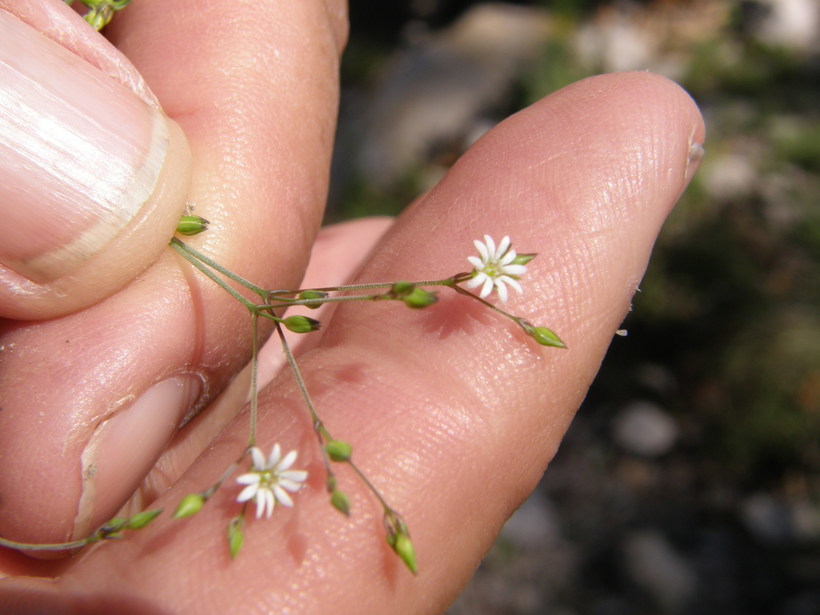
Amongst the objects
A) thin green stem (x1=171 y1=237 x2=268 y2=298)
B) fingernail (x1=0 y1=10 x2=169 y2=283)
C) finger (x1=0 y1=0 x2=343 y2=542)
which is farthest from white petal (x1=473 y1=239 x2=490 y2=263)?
fingernail (x1=0 y1=10 x2=169 y2=283)

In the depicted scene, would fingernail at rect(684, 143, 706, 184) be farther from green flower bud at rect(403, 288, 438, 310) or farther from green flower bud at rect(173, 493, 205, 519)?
green flower bud at rect(173, 493, 205, 519)

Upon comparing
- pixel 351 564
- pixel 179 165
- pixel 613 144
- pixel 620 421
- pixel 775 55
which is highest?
pixel 179 165

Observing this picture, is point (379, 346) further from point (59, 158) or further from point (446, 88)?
point (446, 88)

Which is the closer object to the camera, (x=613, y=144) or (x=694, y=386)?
(x=613, y=144)

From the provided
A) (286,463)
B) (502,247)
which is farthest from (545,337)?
(286,463)

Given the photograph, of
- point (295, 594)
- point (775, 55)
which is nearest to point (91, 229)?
point (295, 594)

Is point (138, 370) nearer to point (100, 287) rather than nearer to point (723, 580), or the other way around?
point (100, 287)

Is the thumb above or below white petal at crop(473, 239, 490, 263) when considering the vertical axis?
above
